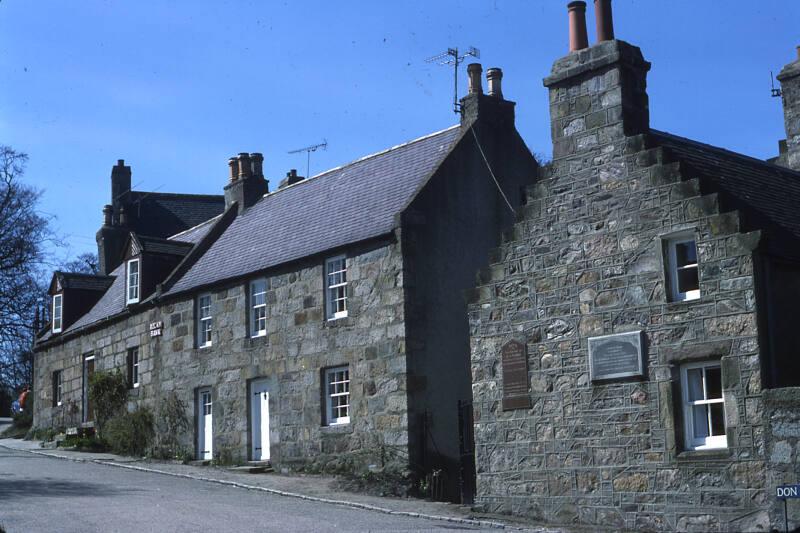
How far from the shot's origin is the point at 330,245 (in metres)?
23.9

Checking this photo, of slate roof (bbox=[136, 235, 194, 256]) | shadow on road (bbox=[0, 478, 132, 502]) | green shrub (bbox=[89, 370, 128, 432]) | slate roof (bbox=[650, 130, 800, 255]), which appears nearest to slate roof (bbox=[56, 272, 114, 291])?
green shrub (bbox=[89, 370, 128, 432])

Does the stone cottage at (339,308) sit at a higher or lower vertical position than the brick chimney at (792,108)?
lower

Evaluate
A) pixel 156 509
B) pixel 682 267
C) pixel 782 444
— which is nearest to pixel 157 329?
pixel 156 509

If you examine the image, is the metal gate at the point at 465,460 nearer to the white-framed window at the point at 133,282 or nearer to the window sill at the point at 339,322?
the window sill at the point at 339,322

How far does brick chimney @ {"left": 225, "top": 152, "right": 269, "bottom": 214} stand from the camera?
31875 millimetres

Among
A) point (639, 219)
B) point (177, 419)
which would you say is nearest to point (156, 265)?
point (177, 419)

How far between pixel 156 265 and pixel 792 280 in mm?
20685

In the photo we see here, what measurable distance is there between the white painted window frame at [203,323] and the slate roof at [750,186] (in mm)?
13263

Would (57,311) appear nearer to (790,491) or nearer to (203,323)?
(203,323)

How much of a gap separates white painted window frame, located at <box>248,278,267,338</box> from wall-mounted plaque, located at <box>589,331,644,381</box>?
11.2 meters

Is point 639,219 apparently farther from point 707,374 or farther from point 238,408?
point 238,408

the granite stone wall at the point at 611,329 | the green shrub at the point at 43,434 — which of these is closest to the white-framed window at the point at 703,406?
the granite stone wall at the point at 611,329

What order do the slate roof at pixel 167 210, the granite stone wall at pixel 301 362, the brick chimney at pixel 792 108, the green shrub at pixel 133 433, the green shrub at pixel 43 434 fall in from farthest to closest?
the slate roof at pixel 167 210
the green shrub at pixel 43 434
the green shrub at pixel 133 433
the brick chimney at pixel 792 108
the granite stone wall at pixel 301 362

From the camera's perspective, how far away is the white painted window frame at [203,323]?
91.2ft
